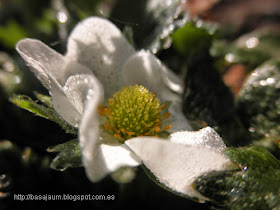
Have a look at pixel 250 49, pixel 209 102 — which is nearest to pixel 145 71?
pixel 209 102

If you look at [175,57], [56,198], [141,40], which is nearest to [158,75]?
[141,40]

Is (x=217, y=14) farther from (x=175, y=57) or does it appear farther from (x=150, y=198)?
(x=150, y=198)

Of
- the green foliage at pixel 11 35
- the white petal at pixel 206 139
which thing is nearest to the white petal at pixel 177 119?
the white petal at pixel 206 139

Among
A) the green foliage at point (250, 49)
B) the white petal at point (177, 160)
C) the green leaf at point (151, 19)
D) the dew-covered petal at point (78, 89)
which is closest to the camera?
the white petal at point (177, 160)

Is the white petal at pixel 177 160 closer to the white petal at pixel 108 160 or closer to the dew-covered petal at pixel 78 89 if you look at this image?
the white petal at pixel 108 160

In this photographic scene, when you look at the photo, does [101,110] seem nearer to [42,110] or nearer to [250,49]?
[42,110]
